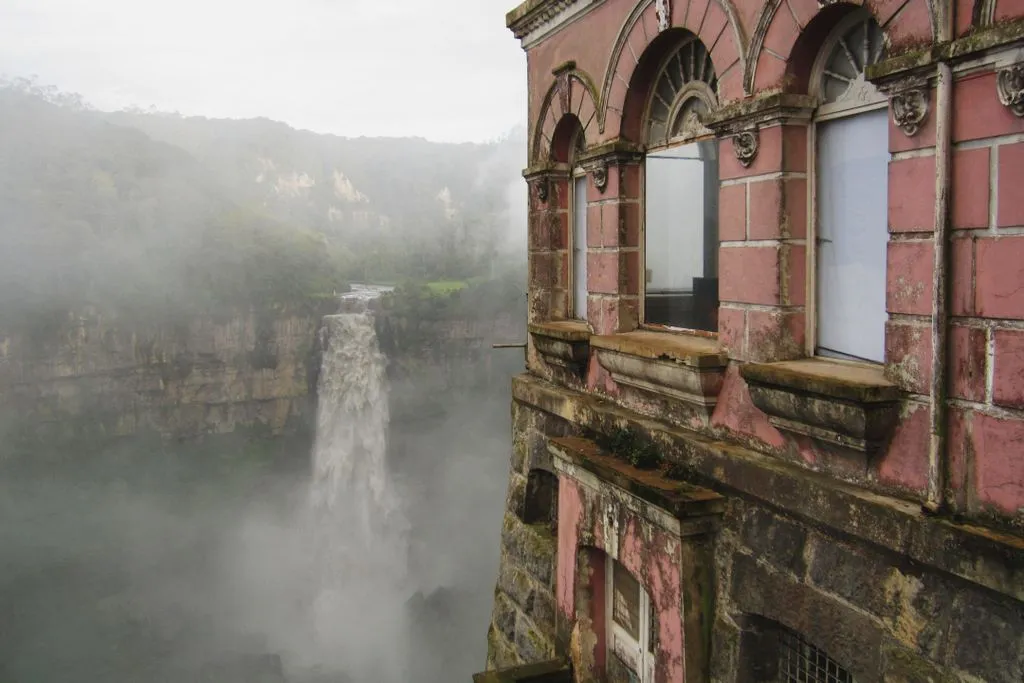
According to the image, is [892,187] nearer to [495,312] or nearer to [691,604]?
[691,604]

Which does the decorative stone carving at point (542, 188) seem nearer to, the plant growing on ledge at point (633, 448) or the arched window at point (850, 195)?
the plant growing on ledge at point (633, 448)

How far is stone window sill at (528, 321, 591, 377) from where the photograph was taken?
675cm

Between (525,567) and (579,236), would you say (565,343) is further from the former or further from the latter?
(525,567)

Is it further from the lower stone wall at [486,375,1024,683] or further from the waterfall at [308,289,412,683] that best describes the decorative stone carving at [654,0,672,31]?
the waterfall at [308,289,412,683]

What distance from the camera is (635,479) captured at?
5301 mm

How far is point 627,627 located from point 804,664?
6.08ft

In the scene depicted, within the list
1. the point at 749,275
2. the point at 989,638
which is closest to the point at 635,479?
the point at 749,275

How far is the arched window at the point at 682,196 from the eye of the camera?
5.55 meters

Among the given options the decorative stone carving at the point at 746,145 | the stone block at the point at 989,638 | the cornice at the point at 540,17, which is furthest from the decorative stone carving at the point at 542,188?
the stone block at the point at 989,638

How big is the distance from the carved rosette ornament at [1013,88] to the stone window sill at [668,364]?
87.9 inches

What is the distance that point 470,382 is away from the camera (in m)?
51.1

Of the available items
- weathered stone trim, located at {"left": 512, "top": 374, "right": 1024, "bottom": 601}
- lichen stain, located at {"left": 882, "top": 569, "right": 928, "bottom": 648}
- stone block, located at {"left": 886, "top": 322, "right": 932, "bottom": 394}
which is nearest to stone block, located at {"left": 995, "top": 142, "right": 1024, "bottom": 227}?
stone block, located at {"left": 886, "top": 322, "right": 932, "bottom": 394}

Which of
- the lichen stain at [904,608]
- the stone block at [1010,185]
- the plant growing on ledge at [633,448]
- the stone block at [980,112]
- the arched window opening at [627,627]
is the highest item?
the stone block at [980,112]

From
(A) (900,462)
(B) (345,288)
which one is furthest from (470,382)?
(A) (900,462)
